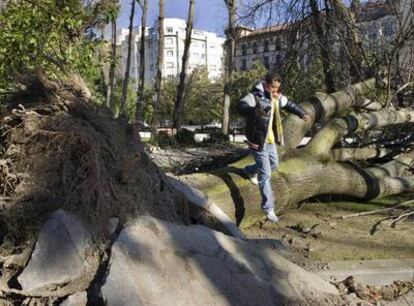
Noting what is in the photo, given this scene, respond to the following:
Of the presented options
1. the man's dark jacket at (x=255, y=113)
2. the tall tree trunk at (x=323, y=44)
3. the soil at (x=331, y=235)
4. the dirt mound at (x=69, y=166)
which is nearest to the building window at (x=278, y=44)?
the tall tree trunk at (x=323, y=44)

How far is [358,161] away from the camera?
33.1 feet

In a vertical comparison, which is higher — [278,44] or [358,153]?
[278,44]

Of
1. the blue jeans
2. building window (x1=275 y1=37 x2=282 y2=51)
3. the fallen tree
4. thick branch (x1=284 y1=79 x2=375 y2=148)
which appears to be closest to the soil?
the fallen tree

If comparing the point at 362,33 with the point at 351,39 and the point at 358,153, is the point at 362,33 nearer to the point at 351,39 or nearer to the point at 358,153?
the point at 351,39

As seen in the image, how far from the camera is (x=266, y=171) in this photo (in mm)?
7062

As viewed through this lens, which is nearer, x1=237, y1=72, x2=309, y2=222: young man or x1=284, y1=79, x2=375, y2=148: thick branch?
x1=237, y1=72, x2=309, y2=222: young man

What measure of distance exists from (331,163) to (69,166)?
4.54m

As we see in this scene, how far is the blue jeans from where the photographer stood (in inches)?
279

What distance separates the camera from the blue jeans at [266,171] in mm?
7082

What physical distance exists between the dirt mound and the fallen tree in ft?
5.67

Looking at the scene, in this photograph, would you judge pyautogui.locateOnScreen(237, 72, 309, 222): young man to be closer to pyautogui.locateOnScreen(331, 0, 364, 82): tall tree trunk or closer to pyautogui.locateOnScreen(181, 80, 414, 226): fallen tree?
pyautogui.locateOnScreen(181, 80, 414, 226): fallen tree

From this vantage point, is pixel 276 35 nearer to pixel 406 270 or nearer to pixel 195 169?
pixel 195 169

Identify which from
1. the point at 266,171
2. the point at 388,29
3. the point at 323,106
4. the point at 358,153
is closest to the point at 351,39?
the point at 388,29

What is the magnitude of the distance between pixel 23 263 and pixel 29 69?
7.06 ft
